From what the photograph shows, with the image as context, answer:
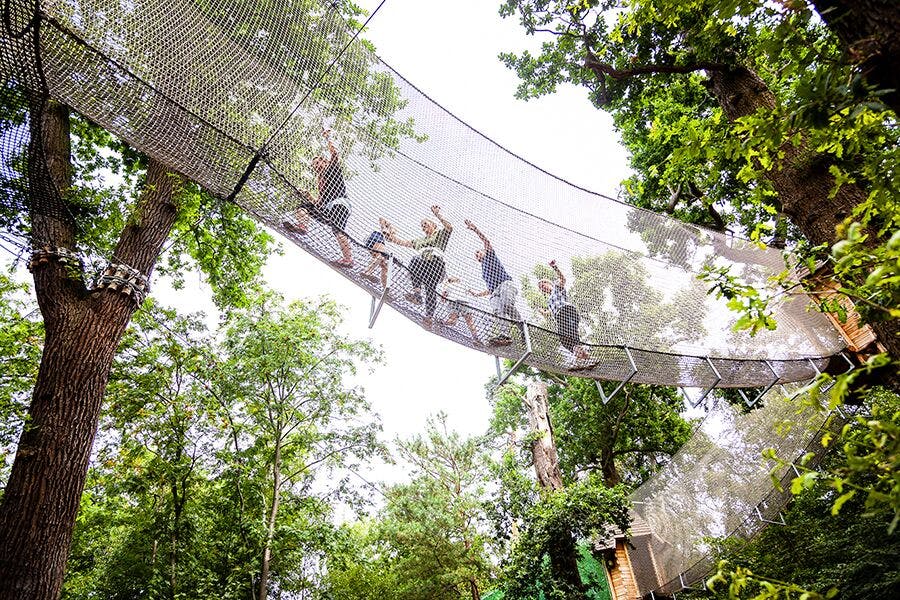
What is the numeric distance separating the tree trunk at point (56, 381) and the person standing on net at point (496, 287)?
82.4 inches

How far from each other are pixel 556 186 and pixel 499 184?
440 millimetres

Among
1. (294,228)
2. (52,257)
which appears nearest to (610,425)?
(294,228)

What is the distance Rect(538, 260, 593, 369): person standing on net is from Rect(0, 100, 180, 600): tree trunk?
2595mm

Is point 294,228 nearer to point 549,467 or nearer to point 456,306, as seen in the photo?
point 456,306

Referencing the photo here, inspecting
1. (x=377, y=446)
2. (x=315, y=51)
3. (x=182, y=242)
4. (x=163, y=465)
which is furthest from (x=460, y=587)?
(x=315, y=51)

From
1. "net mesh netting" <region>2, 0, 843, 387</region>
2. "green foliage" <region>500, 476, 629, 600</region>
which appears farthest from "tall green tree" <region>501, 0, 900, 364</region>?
"green foliage" <region>500, 476, 629, 600</region>

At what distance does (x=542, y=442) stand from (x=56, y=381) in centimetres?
606

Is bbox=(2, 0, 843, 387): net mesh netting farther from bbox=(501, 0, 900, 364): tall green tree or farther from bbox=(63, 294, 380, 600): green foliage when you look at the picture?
bbox=(63, 294, 380, 600): green foliage

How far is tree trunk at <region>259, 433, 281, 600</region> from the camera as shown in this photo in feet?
20.1

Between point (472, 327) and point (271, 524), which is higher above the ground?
point (271, 524)

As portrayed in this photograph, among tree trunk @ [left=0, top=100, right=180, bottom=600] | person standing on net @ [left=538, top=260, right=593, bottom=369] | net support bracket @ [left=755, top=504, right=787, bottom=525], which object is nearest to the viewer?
tree trunk @ [left=0, top=100, right=180, bottom=600]

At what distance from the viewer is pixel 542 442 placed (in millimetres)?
7184

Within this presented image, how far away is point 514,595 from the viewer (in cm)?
552

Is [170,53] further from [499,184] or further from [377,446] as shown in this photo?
[377,446]
